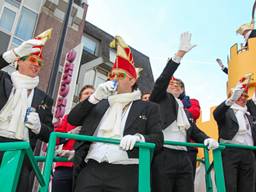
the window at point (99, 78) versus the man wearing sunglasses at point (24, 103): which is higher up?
A: the window at point (99, 78)

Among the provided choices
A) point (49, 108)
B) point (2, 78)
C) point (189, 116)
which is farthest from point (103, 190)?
point (189, 116)

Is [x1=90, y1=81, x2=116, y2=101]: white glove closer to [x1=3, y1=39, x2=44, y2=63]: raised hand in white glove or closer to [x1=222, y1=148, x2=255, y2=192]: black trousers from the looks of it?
[x1=3, y1=39, x2=44, y2=63]: raised hand in white glove

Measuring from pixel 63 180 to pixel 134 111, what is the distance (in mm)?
1290

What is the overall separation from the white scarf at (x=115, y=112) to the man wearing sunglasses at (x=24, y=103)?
59 centimetres

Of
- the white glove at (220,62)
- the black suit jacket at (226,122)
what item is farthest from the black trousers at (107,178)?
the white glove at (220,62)

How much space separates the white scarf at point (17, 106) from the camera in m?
2.75

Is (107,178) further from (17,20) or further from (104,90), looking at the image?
(17,20)

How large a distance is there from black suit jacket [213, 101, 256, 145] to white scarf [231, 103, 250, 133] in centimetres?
5

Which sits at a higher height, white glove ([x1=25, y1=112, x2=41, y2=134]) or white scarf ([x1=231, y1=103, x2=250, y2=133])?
white scarf ([x1=231, y1=103, x2=250, y2=133])

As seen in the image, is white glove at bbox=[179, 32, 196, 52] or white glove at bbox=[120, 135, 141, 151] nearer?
white glove at bbox=[120, 135, 141, 151]

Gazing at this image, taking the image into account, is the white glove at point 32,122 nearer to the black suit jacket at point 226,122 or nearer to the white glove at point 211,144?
the white glove at point 211,144

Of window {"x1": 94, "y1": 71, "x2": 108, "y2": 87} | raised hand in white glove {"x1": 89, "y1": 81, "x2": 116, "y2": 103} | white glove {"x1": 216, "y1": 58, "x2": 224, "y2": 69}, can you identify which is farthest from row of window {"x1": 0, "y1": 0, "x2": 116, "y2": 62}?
raised hand in white glove {"x1": 89, "y1": 81, "x2": 116, "y2": 103}

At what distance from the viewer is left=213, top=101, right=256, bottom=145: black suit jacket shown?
3.83m

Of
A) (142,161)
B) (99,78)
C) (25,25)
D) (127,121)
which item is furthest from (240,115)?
(99,78)
